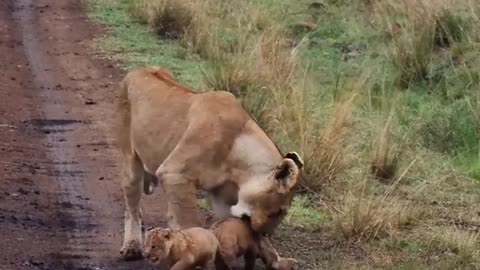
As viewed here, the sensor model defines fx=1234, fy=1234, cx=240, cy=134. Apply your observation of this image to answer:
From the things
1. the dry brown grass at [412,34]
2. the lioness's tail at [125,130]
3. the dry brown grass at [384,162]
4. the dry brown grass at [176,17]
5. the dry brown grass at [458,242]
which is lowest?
the dry brown grass at [176,17]

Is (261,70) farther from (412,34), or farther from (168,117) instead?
(168,117)

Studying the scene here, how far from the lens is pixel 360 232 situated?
741 centimetres

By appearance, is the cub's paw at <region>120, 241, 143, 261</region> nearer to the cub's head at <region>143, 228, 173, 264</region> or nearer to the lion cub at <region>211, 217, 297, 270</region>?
the lion cub at <region>211, 217, 297, 270</region>

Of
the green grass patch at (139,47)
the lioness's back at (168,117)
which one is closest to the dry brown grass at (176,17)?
the green grass patch at (139,47)

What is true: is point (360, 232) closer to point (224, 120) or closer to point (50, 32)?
point (224, 120)

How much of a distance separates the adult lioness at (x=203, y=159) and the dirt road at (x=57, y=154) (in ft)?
1.49

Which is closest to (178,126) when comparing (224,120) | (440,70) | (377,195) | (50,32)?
(224,120)

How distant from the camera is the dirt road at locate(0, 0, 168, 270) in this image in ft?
23.0

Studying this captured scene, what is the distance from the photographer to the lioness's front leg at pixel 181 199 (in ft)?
20.1

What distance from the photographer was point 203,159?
20.1 ft

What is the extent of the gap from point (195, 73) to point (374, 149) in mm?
3558

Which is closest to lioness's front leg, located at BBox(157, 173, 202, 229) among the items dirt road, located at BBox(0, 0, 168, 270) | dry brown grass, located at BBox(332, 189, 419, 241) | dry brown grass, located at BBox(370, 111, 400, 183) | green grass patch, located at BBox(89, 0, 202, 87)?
dirt road, located at BBox(0, 0, 168, 270)

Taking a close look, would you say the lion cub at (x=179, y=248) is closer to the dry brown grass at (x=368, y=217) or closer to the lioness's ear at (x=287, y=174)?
the lioness's ear at (x=287, y=174)

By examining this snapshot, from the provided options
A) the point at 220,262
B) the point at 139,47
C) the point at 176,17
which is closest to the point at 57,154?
the point at 220,262
